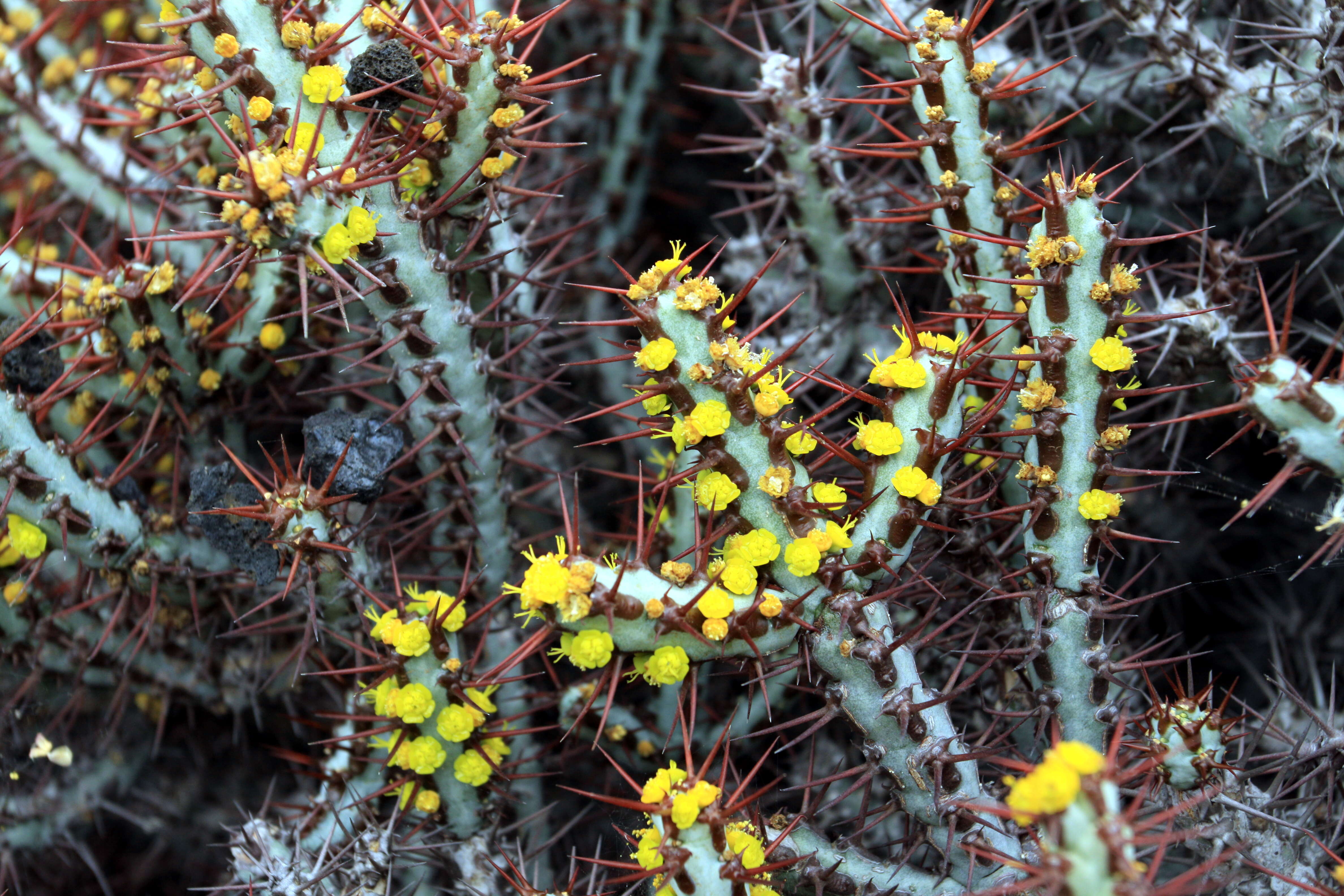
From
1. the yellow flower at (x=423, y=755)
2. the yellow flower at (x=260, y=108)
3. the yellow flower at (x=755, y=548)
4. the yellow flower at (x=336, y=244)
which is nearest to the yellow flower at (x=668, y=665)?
the yellow flower at (x=755, y=548)

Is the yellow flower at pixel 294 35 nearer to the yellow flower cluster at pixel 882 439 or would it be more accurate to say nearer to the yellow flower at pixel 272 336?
the yellow flower at pixel 272 336

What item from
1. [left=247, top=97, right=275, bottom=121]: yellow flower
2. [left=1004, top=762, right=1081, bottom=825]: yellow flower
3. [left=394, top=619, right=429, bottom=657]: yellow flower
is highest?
[left=247, top=97, right=275, bottom=121]: yellow flower

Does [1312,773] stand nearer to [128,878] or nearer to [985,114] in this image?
[985,114]

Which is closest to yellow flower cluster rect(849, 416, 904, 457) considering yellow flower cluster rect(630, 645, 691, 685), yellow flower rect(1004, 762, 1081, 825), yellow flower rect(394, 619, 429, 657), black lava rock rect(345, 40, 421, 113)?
yellow flower cluster rect(630, 645, 691, 685)

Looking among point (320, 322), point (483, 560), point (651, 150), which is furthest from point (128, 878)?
point (651, 150)

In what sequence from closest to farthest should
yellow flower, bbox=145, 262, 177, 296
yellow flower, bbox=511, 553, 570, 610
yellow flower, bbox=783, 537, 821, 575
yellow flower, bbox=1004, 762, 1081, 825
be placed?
yellow flower, bbox=1004, 762, 1081, 825
yellow flower, bbox=511, 553, 570, 610
yellow flower, bbox=783, 537, 821, 575
yellow flower, bbox=145, 262, 177, 296

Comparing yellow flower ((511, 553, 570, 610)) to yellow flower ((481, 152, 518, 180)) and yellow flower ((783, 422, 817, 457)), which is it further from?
yellow flower ((481, 152, 518, 180))

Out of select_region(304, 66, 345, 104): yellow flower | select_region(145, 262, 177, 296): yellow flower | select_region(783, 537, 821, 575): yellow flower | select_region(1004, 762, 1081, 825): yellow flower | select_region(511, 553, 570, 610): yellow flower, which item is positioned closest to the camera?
select_region(1004, 762, 1081, 825): yellow flower

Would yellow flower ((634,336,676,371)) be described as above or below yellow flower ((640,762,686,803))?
above

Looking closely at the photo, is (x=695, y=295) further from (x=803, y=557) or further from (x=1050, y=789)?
(x=1050, y=789)
